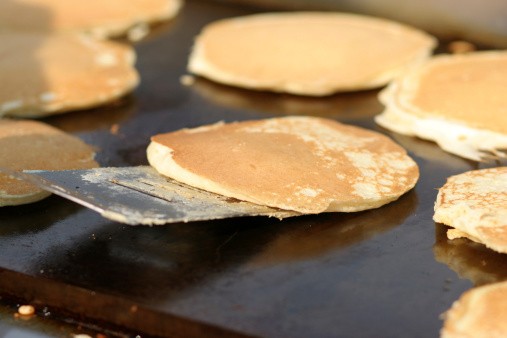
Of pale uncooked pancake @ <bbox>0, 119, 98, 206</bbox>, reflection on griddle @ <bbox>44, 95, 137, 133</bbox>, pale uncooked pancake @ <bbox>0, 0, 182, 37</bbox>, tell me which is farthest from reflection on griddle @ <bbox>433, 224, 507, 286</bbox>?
pale uncooked pancake @ <bbox>0, 0, 182, 37</bbox>

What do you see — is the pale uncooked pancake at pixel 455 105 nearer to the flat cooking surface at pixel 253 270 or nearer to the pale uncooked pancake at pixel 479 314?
the flat cooking surface at pixel 253 270

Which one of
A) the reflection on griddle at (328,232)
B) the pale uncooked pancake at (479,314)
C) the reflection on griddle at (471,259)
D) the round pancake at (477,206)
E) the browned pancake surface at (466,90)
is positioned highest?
the browned pancake surface at (466,90)

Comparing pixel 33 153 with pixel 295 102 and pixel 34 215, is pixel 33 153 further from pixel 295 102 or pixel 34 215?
pixel 295 102

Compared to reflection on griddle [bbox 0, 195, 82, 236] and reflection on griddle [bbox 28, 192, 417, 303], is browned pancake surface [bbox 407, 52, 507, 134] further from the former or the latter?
reflection on griddle [bbox 0, 195, 82, 236]

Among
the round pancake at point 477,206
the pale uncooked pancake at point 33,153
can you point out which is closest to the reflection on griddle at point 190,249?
the round pancake at point 477,206

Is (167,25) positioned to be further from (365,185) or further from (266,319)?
(266,319)

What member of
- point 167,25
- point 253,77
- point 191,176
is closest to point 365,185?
point 191,176
